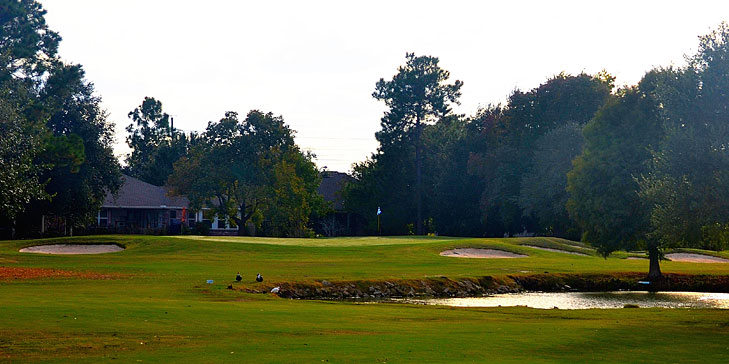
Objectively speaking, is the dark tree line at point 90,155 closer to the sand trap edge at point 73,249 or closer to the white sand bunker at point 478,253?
the sand trap edge at point 73,249

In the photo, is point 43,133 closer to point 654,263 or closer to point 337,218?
point 654,263

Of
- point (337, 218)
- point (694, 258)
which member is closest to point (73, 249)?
point (694, 258)

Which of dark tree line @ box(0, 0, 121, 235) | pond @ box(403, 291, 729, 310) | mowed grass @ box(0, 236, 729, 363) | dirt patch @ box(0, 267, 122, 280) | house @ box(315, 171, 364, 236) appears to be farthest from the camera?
house @ box(315, 171, 364, 236)

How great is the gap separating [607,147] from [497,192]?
3914cm

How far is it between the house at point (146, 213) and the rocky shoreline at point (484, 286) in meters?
54.1

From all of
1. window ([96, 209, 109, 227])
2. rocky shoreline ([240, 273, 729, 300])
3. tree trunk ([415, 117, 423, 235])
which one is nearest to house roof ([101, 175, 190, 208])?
window ([96, 209, 109, 227])

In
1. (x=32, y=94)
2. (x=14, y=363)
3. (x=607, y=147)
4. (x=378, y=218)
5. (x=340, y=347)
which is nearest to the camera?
(x=14, y=363)

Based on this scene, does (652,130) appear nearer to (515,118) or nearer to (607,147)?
(607,147)

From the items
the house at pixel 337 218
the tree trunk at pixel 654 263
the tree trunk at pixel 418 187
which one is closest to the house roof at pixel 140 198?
the house at pixel 337 218

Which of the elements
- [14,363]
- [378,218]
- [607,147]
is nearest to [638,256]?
[607,147]

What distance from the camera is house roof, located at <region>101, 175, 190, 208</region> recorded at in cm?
9769

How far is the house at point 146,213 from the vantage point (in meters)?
96.7

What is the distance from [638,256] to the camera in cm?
6700

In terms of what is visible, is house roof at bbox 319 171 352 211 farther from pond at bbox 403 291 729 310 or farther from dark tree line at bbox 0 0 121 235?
pond at bbox 403 291 729 310
